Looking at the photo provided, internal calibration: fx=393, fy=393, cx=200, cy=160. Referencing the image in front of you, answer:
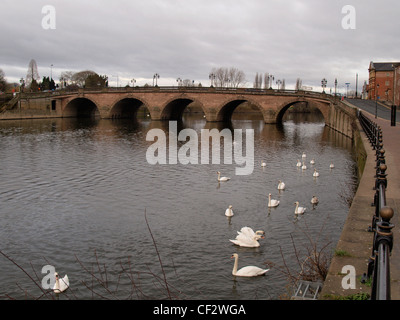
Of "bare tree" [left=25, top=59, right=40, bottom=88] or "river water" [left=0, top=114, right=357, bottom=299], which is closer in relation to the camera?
"river water" [left=0, top=114, right=357, bottom=299]

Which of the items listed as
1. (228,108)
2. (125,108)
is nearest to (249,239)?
(228,108)

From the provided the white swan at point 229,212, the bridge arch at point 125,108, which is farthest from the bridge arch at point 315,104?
the white swan at point 229,212

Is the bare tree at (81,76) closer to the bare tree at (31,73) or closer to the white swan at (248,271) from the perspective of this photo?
the bare tree at (31,73)

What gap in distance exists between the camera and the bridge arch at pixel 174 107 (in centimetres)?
7425

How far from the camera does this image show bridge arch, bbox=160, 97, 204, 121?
74250 millimetres

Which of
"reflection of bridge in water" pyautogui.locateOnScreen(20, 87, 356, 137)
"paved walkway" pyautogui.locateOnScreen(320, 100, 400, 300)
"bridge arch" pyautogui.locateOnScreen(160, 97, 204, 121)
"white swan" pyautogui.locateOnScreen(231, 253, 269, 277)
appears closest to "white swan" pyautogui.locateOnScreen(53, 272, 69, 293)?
"white swan" pyautogui.locateOnScreen(231, 253, 269, 277)

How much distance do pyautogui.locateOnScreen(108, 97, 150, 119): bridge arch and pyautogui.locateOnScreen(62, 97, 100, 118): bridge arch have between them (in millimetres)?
5324

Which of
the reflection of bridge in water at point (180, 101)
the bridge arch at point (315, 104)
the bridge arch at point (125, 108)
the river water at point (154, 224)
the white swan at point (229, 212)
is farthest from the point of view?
the bridge arch at point (125, 108)

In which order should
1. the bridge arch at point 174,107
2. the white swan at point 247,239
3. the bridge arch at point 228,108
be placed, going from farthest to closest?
the bridge arch at point 174,107
the bridge arch at point 228,108
the white swan at point 247,239

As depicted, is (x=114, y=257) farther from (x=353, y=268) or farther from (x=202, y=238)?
(x=353, y=268)

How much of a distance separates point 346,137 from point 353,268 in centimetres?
3899

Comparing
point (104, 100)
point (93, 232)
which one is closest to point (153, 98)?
point (104, 100)

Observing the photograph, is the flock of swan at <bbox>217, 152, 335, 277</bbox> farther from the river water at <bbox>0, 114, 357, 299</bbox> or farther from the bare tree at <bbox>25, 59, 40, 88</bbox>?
the bare tree at <bbox>25, 59, 40, 88</bbox>
